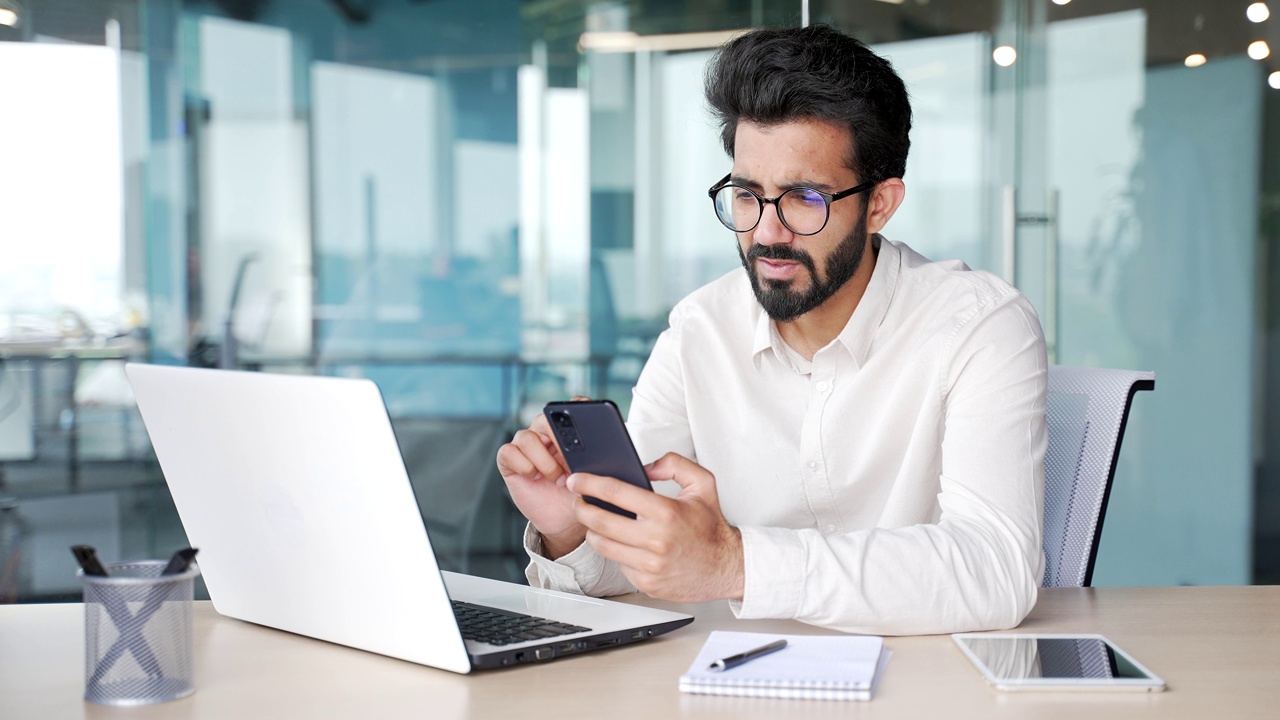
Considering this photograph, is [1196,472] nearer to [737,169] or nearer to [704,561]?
[737,169]

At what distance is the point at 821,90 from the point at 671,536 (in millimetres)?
828

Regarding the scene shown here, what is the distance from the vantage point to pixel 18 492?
156 inches

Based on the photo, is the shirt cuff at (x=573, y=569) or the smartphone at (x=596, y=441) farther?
the shirt cuff at (x=573, y=569)

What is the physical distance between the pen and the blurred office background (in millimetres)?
2788

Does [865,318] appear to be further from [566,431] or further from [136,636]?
[136,636]

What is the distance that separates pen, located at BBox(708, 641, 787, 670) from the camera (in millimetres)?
1150

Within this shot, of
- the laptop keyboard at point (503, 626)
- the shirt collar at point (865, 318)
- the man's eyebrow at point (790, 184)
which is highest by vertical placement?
the man's eyebrow at point (790, 184)

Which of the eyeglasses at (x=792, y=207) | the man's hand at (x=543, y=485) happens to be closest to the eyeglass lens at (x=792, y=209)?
the eyeglasses at (x=792, y=207)

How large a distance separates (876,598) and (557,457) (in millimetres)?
429

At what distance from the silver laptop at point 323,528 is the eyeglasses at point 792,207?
616 millimetres

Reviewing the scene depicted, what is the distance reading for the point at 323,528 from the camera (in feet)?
3.79

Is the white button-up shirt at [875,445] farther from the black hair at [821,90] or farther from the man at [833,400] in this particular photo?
the black hair at [821,90]

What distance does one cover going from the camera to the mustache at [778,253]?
1741 millimetres

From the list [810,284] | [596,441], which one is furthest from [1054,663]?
[810,284]
